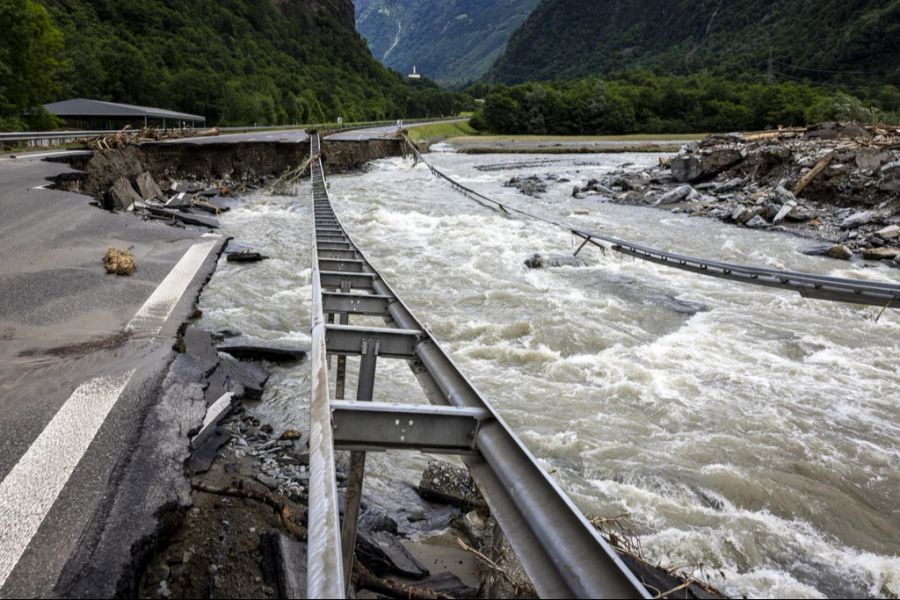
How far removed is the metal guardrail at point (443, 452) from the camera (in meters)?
2.04

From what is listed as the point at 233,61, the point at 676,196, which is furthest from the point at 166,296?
the point at 233,61

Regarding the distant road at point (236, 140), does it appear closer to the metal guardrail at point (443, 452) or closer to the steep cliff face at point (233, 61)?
the metal guardrail at point (443, 452)

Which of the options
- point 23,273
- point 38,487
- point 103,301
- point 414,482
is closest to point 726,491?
point 414,482

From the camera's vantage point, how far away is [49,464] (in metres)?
3.88

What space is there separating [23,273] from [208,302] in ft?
8.02

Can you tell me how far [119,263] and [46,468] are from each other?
20.6 ft

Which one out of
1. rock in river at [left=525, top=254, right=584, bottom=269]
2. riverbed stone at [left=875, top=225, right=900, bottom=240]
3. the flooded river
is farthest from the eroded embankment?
riverbed stone at [left=875, top=225, right=900, bottom=240]

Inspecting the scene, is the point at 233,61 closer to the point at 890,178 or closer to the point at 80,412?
the point at 890,178

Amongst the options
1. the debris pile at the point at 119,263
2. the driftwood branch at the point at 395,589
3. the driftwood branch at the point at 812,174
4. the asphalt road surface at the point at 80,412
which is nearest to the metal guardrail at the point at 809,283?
the driftwood branch at the point at 395,589

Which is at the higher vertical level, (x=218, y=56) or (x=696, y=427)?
(x=218, y=56)

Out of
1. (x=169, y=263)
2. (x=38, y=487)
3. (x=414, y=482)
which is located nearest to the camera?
(x=38, y=487)

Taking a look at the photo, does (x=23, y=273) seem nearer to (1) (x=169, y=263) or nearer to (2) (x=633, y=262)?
(1) (x=169, y=263)

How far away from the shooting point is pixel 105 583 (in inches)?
115

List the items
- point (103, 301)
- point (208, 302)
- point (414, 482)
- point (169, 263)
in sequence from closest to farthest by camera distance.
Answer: point (414, 482) → point (103, 301) → point (208, 302) → point (169, 263)
